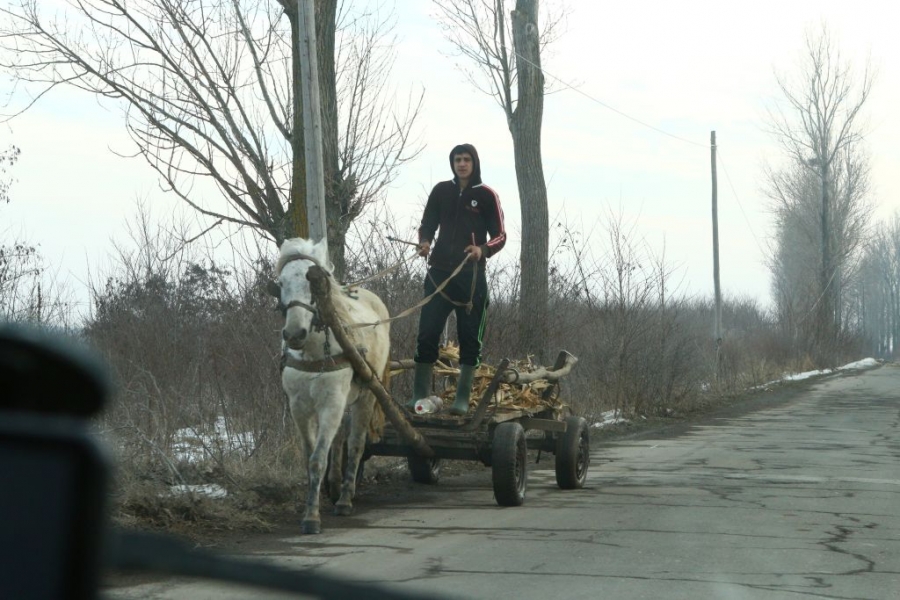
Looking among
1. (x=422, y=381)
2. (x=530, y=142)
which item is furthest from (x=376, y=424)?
(x=530, y=142)

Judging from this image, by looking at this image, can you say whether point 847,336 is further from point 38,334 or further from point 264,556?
point 38,334

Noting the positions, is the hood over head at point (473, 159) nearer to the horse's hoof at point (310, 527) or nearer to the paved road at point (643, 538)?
the paved road at point (643, 538)

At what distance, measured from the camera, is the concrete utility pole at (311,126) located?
37.9ft

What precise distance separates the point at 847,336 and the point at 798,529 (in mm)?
63883

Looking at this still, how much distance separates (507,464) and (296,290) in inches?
92.4

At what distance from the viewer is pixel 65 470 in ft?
3.42

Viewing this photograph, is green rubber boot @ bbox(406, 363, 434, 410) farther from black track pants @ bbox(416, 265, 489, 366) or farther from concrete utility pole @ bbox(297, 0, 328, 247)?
concrete utility pole @ bbox(297, 0, 328, 247)

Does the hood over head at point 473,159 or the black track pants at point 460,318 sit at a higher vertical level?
the hood over head at point 473,159

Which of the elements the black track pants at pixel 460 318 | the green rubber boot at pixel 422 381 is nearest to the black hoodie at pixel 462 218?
the black track pants at pixel 460 318

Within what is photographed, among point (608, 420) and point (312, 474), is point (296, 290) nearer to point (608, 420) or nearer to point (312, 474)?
point (312, 474)

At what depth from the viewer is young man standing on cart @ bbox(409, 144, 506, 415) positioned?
9.23 metres

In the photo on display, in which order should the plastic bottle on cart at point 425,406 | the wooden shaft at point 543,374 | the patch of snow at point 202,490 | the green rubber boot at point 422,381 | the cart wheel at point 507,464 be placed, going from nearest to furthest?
the patch of snow at point 202,490 < the cart wheel at point 507,464 < the plastic bottle on cart at point 425,406 < the green rubber boot at point 422,381 < the wooden shaft at point 543,374

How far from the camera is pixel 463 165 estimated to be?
9.36 meters

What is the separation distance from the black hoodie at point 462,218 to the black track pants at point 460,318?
155mm
